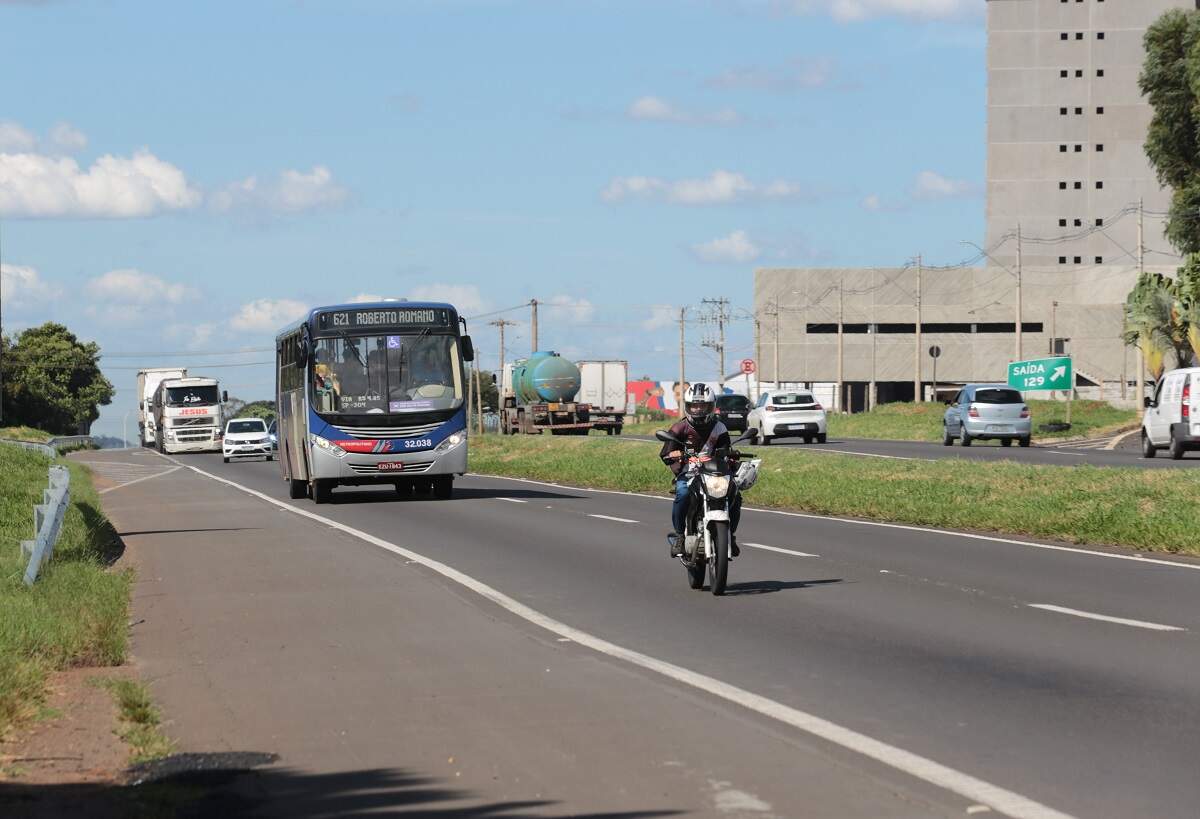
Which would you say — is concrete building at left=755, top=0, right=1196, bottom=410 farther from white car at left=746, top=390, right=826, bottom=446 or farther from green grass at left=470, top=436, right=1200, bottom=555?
green grass at left=470, top=436, right=1200, bottom=555

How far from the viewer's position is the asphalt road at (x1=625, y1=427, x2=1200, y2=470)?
3775cm

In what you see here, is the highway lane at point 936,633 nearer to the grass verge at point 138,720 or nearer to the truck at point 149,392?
the grass verge at point 138,720

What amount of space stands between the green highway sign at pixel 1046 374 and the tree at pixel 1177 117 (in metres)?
5.55

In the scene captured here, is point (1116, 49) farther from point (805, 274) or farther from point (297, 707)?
point (297, 707)

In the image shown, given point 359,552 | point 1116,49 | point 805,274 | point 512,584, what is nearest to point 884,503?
point 359,552

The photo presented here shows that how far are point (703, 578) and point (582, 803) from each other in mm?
8138

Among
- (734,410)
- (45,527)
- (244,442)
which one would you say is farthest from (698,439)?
(244,442)

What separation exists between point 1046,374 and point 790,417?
8561 millimetres

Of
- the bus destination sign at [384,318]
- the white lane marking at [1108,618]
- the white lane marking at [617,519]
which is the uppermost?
the bus destination sign at [384,318]

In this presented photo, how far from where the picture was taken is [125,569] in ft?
55.9

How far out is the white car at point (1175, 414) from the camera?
38.3 m

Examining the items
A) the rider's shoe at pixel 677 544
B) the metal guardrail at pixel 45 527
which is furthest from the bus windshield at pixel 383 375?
the rider's shoe at pixel 677 544

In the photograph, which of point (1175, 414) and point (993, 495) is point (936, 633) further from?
point (1175, 414)

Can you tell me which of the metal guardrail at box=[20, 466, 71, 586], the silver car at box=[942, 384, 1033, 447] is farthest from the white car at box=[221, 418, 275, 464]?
the metal guardrail at box=[20, 466, 71, 586]
